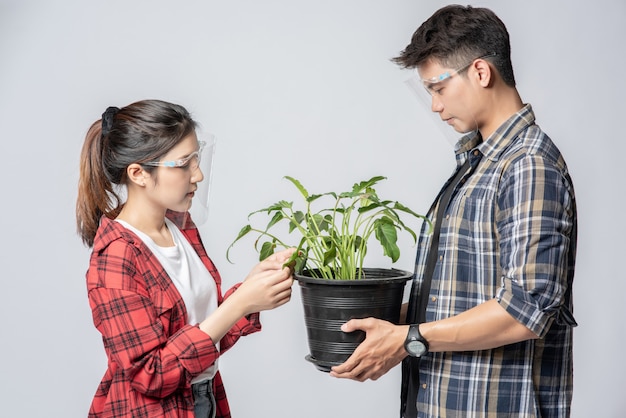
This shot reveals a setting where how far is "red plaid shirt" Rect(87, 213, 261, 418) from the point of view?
69.3 inches

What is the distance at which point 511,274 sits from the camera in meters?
1.67

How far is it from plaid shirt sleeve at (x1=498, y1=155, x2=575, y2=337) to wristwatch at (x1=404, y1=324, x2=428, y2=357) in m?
0.20

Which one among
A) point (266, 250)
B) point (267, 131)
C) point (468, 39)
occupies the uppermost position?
point (468, 39)

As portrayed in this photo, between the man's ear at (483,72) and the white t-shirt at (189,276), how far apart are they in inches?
33.3

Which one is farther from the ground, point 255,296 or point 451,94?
point 451,94

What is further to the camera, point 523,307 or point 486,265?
point 486,265

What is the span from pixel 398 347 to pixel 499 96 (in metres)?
0.64

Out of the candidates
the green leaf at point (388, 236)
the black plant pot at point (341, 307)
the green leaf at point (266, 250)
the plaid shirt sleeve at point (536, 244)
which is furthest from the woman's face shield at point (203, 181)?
the plaid shirt sleeve at point (536, 244)

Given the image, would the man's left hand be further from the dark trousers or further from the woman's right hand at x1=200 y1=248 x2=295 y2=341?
the dark trousers

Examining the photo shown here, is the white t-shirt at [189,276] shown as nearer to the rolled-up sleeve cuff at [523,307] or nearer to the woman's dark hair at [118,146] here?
the woman's dark hair at [118,146]

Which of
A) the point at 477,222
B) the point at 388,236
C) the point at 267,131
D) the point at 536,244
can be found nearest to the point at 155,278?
the point at 388,236

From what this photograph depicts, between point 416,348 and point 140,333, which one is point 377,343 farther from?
point 140,333

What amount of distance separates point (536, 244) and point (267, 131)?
6.29ft

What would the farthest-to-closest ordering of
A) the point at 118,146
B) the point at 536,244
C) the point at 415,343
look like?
the point at 118,146 → the point at 415,343 → the point at 536,244
